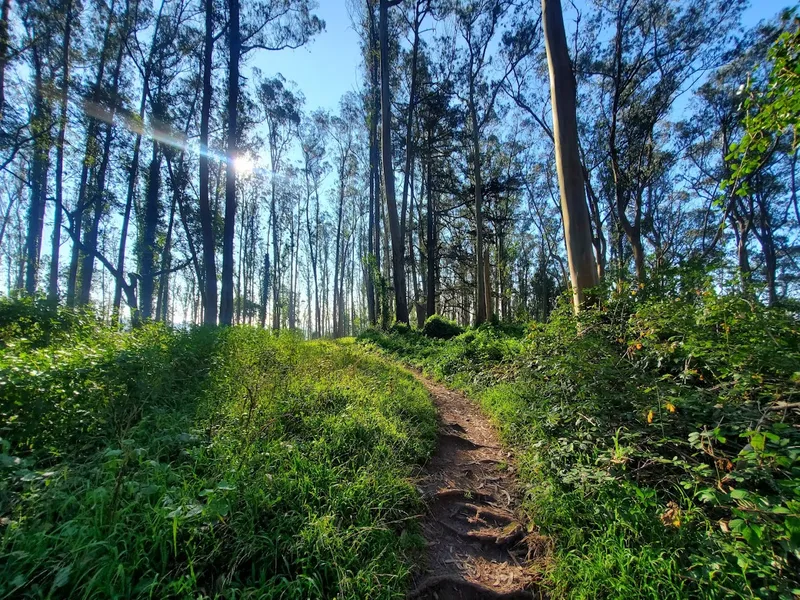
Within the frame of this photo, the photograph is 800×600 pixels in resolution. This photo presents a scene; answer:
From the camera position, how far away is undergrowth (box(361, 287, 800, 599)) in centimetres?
150

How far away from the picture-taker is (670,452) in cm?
227

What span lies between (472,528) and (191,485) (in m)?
2.01

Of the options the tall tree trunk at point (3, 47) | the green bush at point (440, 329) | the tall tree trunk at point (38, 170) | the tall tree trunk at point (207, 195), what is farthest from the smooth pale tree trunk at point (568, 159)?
the tall tree trunk at point (38, 170)

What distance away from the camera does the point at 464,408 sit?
499cm

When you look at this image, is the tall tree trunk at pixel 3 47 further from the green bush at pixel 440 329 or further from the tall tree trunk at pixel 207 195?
the green bush at pixel 440 329

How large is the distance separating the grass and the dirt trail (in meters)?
0.20

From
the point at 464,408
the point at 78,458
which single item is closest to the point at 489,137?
the point at 464,408

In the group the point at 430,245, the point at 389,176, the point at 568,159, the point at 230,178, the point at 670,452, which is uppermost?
the point at 389,176

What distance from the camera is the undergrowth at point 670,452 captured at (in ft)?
4.93

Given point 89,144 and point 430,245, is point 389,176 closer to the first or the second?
point 430,245

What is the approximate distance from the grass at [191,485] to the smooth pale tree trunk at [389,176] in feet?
29.6

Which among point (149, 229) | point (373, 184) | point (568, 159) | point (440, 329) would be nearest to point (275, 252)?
point (149, 229)

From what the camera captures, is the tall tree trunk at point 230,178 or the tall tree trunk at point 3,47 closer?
the tall tree trunk at point 3,47

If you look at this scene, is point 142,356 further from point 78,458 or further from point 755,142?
point 755,142
